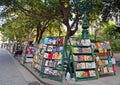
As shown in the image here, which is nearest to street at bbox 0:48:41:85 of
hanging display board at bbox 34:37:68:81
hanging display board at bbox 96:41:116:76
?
hanging display board at bbox 34:37:68:81

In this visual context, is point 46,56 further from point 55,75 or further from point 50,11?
point 50,11

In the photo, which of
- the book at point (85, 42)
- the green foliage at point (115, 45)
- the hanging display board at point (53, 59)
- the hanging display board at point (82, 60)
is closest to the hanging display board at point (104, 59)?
the hanging display board at point (82, 60)

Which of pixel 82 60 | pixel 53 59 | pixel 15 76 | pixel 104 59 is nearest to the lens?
pixel 82 60

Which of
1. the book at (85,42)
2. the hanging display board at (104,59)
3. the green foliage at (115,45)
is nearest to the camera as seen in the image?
the book at (85,42)

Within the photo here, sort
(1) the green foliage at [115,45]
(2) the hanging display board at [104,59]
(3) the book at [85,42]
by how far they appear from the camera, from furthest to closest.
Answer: (1) the green foliage at [115,45] < (2) the hanging display board at [104,59] < (3) the book at [85,42]

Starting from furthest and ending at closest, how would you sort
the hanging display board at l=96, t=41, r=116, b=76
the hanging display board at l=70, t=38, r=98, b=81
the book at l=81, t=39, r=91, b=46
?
1. the hanging display board at l=96, t=41, r=116, b=76
2. the book at l=81, t=39, r=91, b=46
3. the hanging display board at l=70, t=38, r=98, b=81

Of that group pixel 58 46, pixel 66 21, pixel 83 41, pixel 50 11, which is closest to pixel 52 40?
pixel 58 46

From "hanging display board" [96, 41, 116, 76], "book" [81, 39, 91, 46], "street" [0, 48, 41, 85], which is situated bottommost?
"street" [0, 48, 41, 85]

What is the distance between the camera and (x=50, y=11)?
15.8 m

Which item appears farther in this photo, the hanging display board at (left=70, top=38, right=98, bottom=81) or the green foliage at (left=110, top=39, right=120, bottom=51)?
the green foliage at (left=110, top=39, right=120, bottom=51)

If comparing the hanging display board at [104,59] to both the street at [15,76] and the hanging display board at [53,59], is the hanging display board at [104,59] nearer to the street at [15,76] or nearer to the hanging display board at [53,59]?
the hanging display board at [53,59]

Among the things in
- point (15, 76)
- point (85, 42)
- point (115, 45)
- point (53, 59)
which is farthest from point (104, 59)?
point (115, 45)

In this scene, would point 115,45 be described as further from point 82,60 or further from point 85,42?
point 82,60

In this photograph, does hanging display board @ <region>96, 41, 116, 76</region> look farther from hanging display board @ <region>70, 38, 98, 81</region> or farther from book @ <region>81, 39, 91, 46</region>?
book @ <region>81, 39, 91, 46</region>
